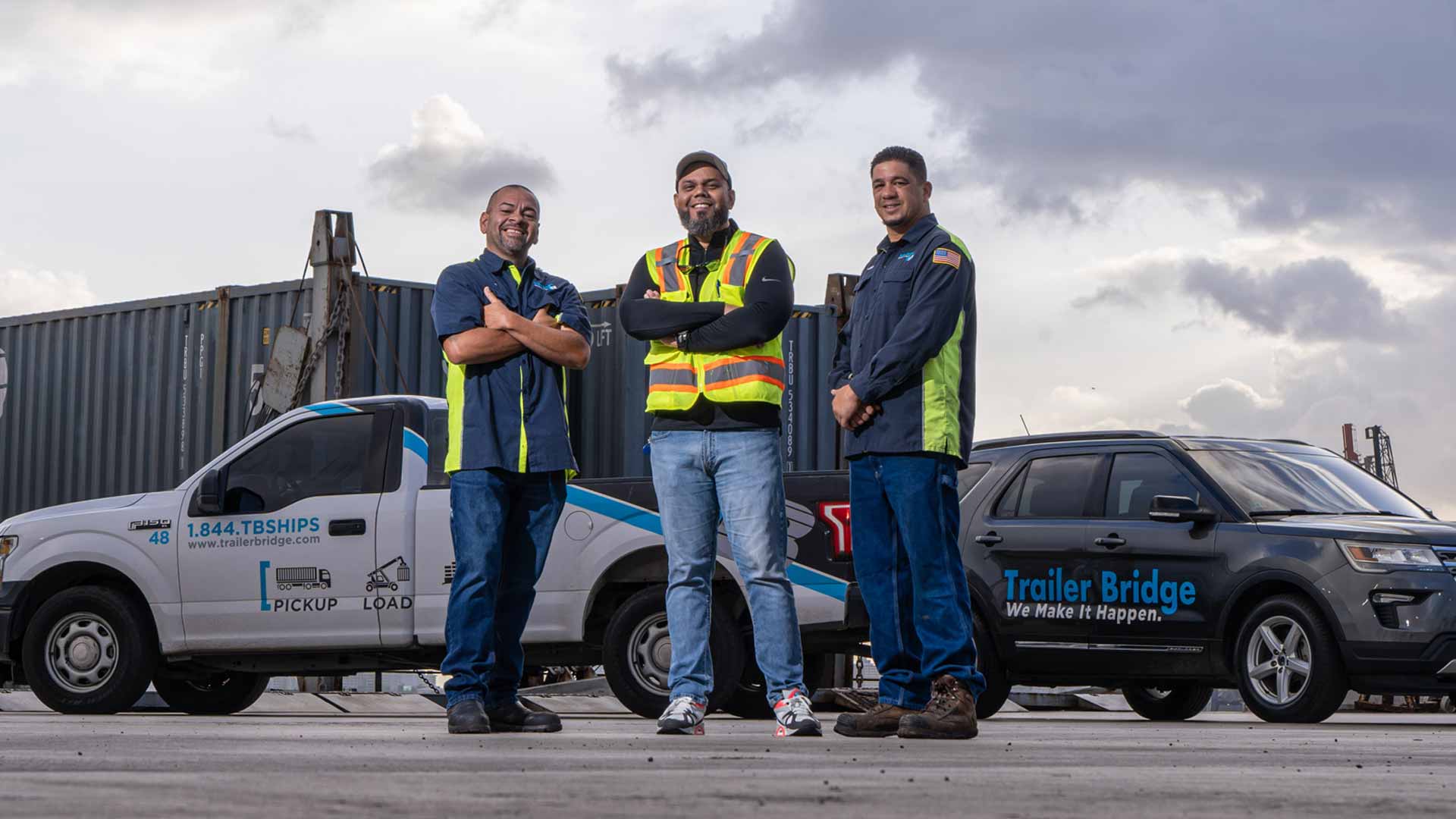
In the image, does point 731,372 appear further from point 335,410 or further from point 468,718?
point 335,410

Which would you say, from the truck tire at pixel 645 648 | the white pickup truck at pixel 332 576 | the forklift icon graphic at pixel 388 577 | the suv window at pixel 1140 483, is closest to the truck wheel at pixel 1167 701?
the suv window at pixel 1140 483

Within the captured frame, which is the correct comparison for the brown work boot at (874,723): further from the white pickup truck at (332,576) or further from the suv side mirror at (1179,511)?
the suv side mirror at (1179,511)

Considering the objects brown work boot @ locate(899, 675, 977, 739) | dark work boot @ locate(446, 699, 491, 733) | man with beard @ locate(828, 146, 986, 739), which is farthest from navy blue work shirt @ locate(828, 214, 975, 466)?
dark work boot @ locate(446, 699, 491, 733)

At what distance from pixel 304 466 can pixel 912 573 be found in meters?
4.55

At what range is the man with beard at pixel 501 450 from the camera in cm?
644

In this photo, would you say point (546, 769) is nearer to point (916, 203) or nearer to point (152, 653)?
point (916, 203)

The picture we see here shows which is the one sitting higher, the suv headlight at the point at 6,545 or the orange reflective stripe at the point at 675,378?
the orange reflective stripe at the point at 675,378

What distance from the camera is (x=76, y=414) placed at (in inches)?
656

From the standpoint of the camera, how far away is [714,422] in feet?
20.2

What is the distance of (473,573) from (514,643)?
0.34 meters

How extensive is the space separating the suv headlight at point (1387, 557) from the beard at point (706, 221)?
4.38 metres

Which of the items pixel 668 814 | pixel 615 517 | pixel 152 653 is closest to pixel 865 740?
pixel 668 814

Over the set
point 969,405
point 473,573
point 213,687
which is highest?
point 969,405

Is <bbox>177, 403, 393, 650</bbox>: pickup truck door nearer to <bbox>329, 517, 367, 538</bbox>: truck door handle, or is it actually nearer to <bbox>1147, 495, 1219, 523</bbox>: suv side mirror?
<bbox>329, 517, 367, 538</bbox>: truck door handle
